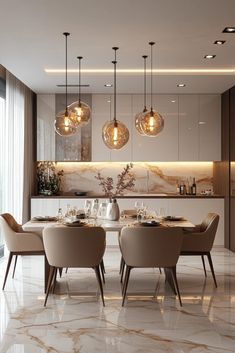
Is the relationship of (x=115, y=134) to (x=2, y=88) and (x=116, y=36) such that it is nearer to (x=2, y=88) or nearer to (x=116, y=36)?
(x=116, y=36)

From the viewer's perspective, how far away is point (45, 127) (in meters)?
8.56

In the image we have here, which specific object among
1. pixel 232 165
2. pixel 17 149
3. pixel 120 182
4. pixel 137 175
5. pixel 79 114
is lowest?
pixel 120 182

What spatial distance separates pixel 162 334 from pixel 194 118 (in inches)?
210

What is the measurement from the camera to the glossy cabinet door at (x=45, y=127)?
8.56 m

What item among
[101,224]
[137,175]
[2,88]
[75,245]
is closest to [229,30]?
[101,224]

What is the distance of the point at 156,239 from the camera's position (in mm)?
4719

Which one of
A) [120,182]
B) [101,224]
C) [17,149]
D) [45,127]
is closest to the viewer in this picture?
[101,224]

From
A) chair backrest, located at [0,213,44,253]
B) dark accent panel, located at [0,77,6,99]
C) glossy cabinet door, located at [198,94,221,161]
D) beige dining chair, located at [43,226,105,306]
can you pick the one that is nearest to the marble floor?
beige dining chair, located at [43,226,105,306]

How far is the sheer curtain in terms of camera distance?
23.6ft

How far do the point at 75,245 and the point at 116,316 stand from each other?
748mm

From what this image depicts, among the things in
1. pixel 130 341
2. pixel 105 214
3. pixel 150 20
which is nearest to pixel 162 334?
pixel 130 341

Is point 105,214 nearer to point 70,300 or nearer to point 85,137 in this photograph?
point 70,300

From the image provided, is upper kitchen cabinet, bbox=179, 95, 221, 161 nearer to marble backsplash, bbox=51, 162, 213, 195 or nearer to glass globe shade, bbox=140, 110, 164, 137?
marble backsplash, bbox=51, 162, 213, 195

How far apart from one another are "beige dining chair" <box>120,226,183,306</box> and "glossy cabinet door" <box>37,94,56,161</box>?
4.08 metres
